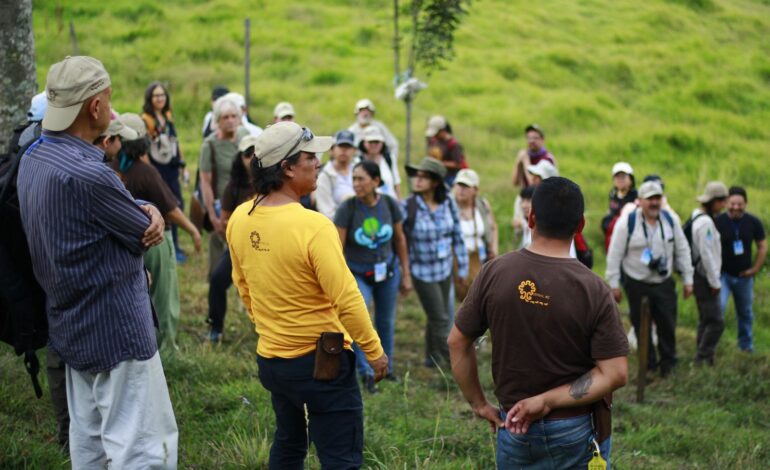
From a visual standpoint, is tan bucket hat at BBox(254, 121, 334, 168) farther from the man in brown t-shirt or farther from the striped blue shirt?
the man in brown t-shirt

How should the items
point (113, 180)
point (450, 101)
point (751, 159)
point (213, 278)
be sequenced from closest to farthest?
point (113, 180) < point (213, 278) < point (751, 159) < point (450, 101)

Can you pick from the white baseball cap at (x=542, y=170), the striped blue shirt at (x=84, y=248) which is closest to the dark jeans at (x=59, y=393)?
the striped blue shirt at (x=84, y=248)

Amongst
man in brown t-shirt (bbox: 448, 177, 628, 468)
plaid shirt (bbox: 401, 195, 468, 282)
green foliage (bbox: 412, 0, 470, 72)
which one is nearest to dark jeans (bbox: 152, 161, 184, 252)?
plaid shirt (bbox: 401, 195, 468, 282)

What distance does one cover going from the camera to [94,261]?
3449mm

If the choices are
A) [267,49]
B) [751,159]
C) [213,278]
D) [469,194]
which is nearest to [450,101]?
[267,49]

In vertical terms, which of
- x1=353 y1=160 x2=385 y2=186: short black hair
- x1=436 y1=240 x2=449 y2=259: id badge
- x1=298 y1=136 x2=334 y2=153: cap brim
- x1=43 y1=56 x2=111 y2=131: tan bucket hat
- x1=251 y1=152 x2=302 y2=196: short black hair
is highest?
x1=43 y1=56 x2=111 y2=131: tan bucket hat

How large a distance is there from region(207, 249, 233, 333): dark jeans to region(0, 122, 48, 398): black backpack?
3.42 metres

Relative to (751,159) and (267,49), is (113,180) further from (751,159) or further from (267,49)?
(267,49)

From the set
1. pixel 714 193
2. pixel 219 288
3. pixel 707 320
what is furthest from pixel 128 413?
pixel 714 193

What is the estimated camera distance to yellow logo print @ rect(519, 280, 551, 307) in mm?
3350

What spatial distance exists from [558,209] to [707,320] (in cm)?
627

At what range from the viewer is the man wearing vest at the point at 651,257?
827cm

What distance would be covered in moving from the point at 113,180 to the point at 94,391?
856mm

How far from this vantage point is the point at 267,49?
69.2ft
